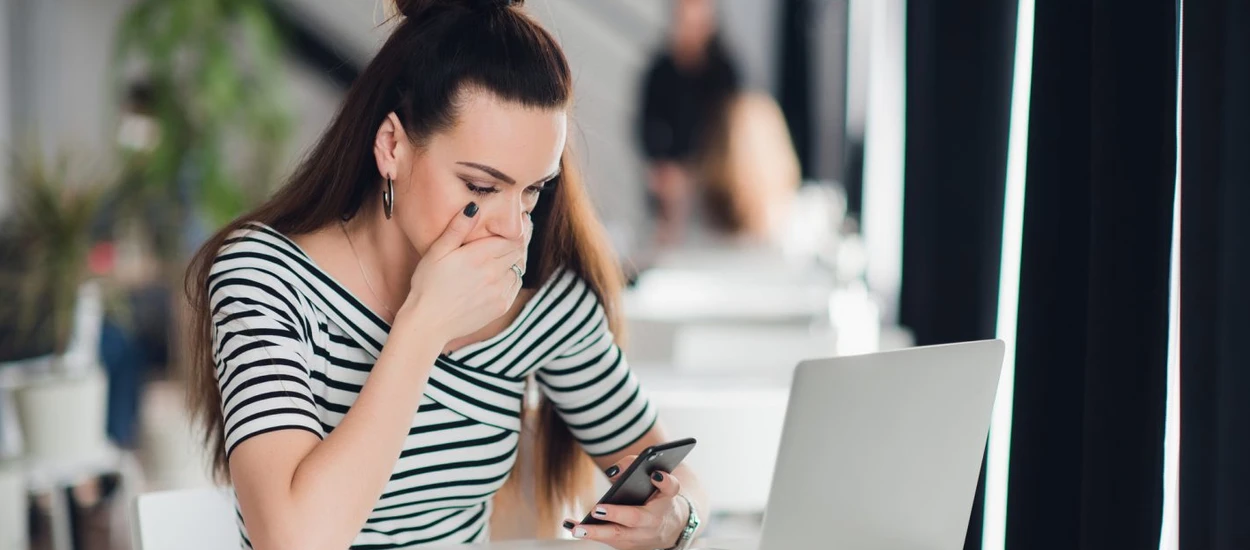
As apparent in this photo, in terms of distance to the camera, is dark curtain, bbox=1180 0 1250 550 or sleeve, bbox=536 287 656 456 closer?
dark curtain, bbox=1180 0 1250 550

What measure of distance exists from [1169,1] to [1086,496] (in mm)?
527

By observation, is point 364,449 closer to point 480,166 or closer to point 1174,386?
point 480,166

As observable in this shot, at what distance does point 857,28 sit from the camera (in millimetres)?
5000

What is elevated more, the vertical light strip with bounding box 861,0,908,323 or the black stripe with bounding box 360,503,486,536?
the vertical light strip with bounding box 861,0,908,323

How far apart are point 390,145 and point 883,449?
67 cm

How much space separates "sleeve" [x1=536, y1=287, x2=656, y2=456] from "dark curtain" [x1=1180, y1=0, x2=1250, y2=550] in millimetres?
674

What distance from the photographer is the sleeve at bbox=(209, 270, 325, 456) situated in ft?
3.86

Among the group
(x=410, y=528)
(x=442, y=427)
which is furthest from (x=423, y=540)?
(x=442, y=427)

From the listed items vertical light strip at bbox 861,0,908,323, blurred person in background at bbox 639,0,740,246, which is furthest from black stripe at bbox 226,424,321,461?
blurred person in background at bbox 639,0,740,246

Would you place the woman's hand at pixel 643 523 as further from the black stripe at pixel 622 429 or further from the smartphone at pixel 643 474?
the black stripe at pixel 622 429

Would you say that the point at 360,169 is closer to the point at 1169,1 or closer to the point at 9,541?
the point at 1169,1

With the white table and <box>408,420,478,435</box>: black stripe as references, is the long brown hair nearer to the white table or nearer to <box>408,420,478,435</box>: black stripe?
<box>408,420,478,435</box>: black stripe

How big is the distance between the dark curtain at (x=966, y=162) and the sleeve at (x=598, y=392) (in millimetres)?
735

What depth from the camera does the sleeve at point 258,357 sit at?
118 centimetres
